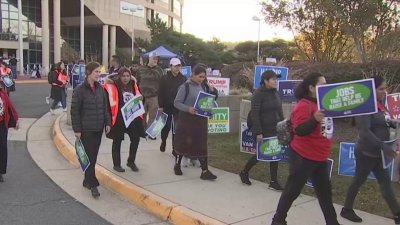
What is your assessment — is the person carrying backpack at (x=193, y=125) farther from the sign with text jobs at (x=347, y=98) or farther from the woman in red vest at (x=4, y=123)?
the sign with text jobs at (x=347, y=98)

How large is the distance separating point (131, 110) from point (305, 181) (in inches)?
134

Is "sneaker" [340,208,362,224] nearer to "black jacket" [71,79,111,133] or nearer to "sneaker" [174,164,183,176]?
"sneaker" [174,164,183,176]

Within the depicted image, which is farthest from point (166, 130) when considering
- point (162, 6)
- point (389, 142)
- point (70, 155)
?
point (162, 6)

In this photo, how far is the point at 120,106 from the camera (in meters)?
7.27

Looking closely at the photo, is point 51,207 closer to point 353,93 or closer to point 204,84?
point 204,84

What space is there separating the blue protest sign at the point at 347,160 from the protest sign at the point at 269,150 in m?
0.87

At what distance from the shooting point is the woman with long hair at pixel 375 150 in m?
5.08

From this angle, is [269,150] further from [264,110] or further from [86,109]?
[86,109]

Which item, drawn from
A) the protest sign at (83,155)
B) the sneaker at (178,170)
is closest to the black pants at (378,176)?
the sneaker at (178,170)

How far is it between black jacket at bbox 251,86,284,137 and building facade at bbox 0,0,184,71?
4192 cm

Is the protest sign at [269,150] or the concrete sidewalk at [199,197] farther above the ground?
the protest sign at [269,150]

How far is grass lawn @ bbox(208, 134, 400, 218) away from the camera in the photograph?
600cm

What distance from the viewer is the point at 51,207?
6.07m

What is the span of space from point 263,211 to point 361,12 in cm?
1211
